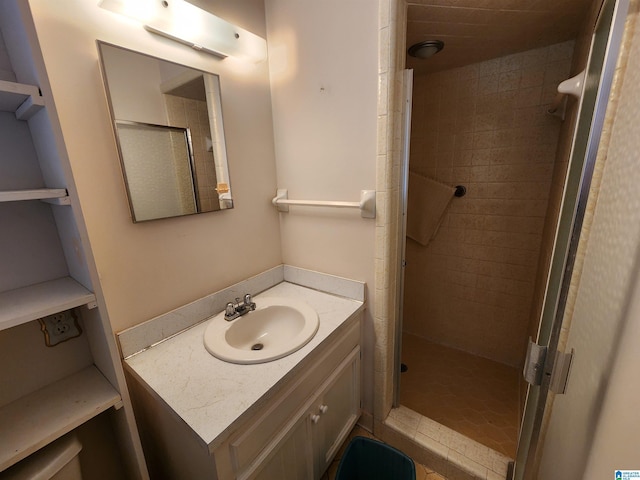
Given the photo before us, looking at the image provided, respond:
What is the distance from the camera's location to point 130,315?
1.00 metres

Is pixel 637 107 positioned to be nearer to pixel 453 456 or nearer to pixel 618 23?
pixel 618 23

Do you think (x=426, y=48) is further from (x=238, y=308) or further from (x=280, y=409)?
(x=280, y=409)

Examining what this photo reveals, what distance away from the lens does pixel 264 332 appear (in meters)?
1.30

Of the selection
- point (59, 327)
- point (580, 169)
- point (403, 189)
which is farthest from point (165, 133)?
point (580, 169)

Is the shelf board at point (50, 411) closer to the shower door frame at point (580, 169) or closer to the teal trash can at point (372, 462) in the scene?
the teal trash can at point (372, 462)

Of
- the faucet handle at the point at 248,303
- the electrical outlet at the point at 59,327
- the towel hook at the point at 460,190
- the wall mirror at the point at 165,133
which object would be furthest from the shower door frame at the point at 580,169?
the towel hook at the point at 460,190

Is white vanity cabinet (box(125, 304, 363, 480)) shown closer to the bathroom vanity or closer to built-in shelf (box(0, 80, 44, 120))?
the bathroom vanity

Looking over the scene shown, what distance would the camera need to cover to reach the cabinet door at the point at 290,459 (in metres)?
0.87

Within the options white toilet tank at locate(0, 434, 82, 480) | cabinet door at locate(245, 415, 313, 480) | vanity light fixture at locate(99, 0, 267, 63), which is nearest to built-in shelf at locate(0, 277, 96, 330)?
white toilet tank at locate(0, 434, 82, 480)

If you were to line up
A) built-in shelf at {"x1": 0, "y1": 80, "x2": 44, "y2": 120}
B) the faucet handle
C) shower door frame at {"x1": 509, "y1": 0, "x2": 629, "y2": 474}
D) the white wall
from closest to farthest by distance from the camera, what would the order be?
shower door frame at {"x1": 509, "y1": 0, "x2": 629, "y2": 474}, built-in shelf at {"x1": 0, "y1": 80, "x2": 44, "y2": 120}, the white wall, the faucet handle

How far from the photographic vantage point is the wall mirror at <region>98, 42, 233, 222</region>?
914 millimetres

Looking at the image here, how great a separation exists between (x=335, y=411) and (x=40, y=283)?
48.2 inches

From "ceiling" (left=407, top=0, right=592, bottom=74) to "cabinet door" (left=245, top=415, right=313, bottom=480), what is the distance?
5.60 ft

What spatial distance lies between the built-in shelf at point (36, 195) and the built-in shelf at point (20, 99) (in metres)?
0.20
